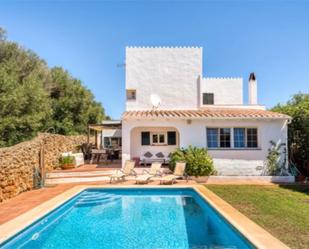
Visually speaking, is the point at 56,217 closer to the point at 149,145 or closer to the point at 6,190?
the point at 6,190

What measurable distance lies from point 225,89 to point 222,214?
22230mm

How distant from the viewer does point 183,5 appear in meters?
18.4

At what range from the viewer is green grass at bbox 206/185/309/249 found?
7.47 m

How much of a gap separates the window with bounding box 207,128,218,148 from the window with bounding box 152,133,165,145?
13.9 feet

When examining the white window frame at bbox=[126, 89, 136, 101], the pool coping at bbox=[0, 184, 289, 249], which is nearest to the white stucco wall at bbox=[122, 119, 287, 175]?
the white window frame at bbox=[126, 89, 136, 101]

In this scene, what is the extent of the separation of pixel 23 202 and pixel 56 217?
7.14 feet

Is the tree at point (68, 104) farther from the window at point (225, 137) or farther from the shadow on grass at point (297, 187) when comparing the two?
the shadow on grass at point (297, 187)

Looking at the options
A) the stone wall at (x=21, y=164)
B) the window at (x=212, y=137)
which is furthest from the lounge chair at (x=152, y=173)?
the stone wall at (x=21, y=164)

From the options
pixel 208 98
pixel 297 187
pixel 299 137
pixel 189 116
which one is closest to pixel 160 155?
pixel 189 116

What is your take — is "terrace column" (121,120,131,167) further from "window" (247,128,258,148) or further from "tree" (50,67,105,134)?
"tree" (50,67,105,134)

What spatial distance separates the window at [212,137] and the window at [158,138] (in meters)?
4.24

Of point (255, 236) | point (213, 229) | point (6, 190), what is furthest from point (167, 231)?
point (6, 190)

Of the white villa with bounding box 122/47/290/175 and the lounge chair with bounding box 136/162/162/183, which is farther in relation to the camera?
the white villa with bounding box 122/47/290/175

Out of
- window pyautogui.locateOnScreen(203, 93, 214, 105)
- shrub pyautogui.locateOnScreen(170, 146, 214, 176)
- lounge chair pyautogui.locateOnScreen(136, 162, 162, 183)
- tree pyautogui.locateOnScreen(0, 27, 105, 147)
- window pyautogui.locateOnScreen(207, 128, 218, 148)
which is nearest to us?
lounge chair pyautogui.locateOnScreen(136, 162, 162, 183)
